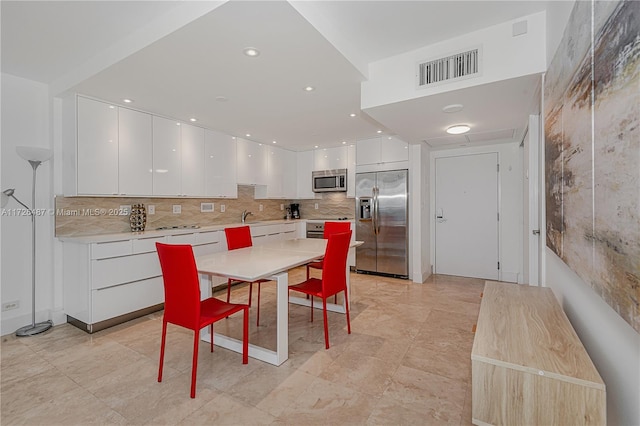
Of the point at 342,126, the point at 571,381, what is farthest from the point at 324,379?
the point at 342,126

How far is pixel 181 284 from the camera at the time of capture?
193 cm

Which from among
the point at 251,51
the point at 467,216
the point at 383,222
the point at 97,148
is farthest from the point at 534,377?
the point at 467,216

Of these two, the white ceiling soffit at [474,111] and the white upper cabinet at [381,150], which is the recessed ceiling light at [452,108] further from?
the white upper cabinet at [381,150]

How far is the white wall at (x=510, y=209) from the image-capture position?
4.48 m

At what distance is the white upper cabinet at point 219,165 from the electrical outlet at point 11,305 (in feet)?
7.34

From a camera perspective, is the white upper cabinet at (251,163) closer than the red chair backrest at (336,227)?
No

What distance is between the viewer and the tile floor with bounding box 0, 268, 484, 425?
5.67 ft

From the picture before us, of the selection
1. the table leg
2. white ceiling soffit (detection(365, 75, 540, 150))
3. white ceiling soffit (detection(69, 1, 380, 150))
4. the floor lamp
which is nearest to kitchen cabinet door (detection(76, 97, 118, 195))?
Answer: white ceiling soffit (detection(69, 1, 380, 150))

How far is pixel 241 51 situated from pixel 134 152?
2.08 metres

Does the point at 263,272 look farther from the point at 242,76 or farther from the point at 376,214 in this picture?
the point at 376,214

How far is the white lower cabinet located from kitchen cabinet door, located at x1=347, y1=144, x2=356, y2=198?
319 cm

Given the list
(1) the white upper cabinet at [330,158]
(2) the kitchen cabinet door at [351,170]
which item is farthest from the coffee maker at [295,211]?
(2) the kitchen cabinet door at [351,170]

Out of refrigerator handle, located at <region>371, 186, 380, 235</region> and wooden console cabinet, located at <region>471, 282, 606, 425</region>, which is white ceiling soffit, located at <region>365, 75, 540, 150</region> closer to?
refrigerator handle, located at <region>371, 186, 380, 235</region>

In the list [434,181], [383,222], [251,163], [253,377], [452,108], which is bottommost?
[253,377]
